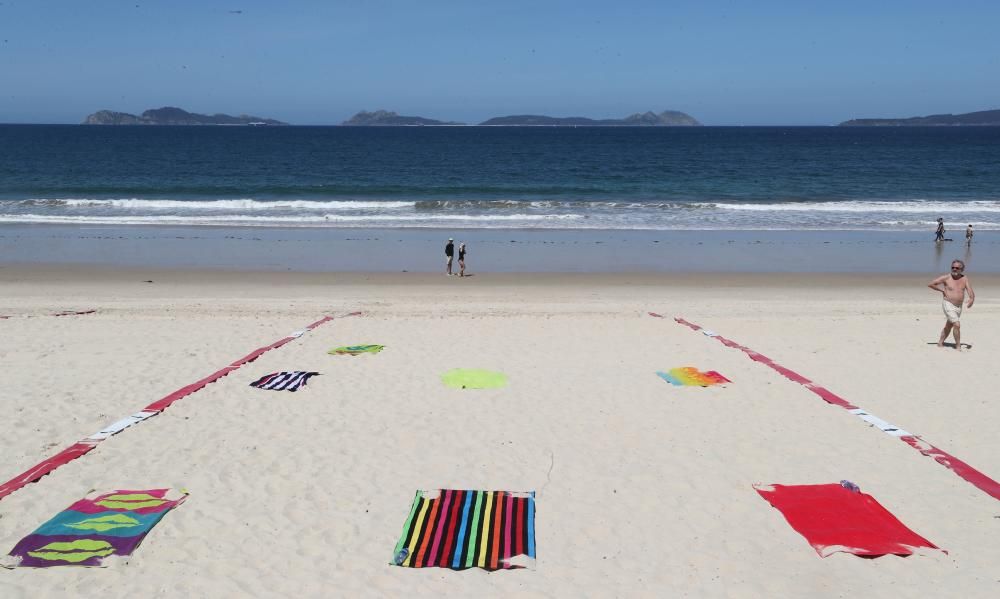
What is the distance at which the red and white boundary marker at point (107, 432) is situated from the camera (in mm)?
7000

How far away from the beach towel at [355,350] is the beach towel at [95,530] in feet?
16.4

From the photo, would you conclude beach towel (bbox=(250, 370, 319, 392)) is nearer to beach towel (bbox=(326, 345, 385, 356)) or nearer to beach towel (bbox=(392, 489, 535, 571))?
beach towel (bbox=(326, 345, 385, 356))

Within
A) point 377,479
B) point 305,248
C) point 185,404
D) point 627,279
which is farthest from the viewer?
point 305,248

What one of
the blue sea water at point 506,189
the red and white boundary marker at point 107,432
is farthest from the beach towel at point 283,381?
the blue sea water at point 506,189

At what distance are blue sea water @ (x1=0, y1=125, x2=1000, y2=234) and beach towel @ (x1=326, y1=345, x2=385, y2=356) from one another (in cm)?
1942

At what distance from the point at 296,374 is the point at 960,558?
311 inches

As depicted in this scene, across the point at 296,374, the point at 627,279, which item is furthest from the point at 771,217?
the point at 296,374

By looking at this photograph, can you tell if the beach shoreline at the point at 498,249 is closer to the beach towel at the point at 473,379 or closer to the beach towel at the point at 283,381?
the beach towel at the point at 473,379

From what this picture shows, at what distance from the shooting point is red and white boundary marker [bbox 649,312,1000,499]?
724 centimetres

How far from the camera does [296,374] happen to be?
10.5 metres

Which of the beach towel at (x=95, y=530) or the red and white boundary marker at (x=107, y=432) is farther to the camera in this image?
the red and white boundary marker at (x=107, y=432)

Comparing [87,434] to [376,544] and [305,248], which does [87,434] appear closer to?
[376,544]

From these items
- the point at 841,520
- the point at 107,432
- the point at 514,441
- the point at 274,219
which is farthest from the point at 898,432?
the point at 274,219

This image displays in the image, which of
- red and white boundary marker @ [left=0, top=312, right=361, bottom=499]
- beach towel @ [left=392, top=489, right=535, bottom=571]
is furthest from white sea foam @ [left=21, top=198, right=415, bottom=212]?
beach towel @ [left=392, top=489, right=535, bottom=571]
